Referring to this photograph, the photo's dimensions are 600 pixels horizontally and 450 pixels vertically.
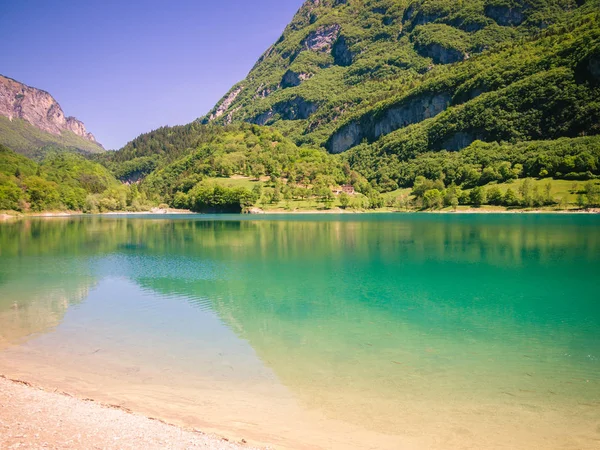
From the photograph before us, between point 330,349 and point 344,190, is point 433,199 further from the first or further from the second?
point 330,349

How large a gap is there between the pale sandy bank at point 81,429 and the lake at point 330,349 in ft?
2.83

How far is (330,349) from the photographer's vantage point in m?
15.0

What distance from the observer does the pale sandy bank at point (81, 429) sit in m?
7.54

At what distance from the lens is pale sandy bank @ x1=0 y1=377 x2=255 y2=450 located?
7543mm

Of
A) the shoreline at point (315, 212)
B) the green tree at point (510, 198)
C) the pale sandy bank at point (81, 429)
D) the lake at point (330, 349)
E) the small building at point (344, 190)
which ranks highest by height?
the small building at point (344, 190)

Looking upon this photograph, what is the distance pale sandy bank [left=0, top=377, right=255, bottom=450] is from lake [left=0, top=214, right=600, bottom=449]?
2.83ft

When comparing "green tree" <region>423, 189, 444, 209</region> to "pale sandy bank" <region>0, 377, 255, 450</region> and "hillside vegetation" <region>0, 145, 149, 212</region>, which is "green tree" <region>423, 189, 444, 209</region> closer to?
"hillside vegetation" <region>0, 145, 149, 212</region>

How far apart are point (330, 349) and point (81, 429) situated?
8.82 meters

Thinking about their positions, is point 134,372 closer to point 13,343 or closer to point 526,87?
point 13,343

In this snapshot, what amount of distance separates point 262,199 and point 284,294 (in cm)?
14824

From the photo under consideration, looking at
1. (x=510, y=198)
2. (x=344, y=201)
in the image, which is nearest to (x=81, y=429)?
(x=510, y=198)

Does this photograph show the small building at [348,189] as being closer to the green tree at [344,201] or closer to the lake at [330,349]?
the green tree at [344,201]

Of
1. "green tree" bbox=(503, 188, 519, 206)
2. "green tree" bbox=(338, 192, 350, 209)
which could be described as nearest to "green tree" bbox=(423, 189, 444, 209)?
"green tree" bbox=(503, 188, 519, 206)

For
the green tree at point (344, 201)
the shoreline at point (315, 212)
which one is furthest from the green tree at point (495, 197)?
the green tree at point (344, 201)
